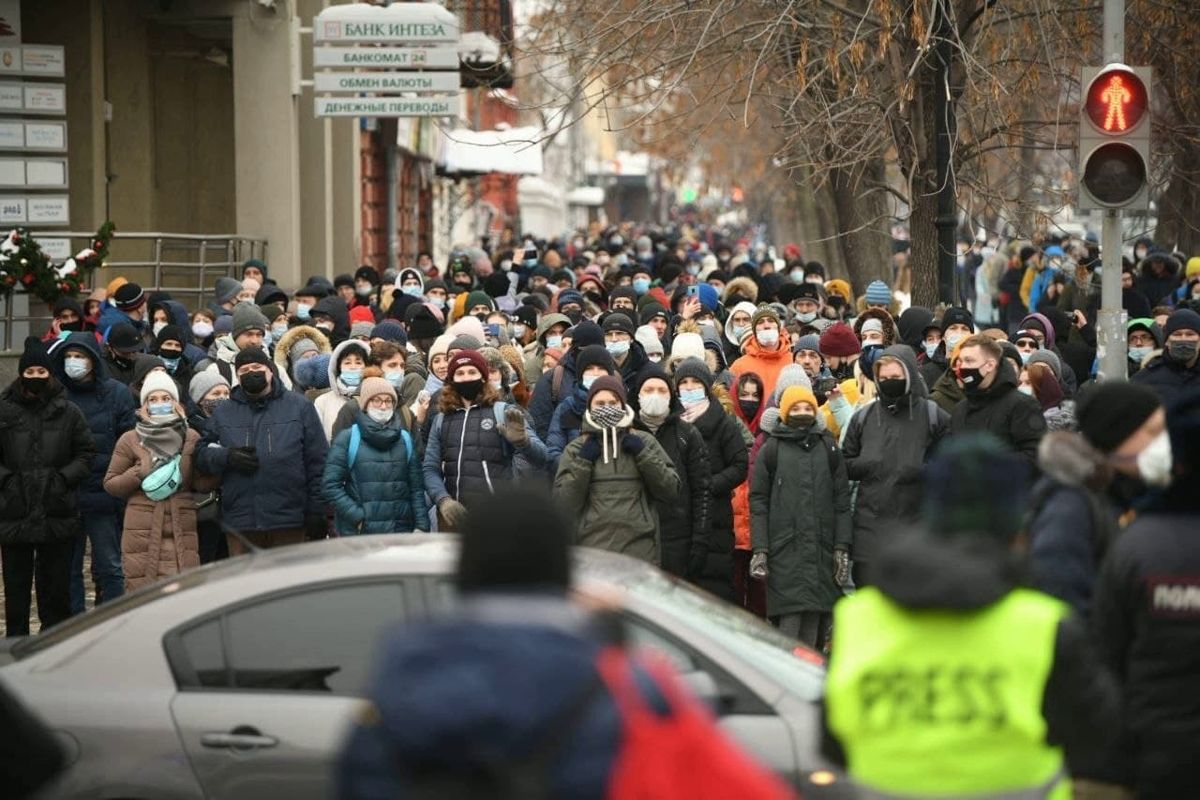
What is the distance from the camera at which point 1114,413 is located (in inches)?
228

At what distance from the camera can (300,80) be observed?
87.8 feet

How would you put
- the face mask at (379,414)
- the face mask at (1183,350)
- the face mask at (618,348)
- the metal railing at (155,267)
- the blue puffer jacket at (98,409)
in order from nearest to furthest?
the face mask at (379,414), the blue puffer jacket at (98,409), the face mask at (1183,350), the face mask at (618,348), the metal railing at (155,267)

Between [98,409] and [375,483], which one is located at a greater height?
[98,409]

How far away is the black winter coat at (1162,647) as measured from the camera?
5.35m

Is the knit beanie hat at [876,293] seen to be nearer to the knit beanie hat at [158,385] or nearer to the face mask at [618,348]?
the face mask at [618,348]

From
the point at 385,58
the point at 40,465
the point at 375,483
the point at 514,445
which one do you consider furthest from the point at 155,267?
the point at 514,445

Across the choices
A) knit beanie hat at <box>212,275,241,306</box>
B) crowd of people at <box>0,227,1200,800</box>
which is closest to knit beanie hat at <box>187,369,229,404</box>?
crowd of people at <box>0,227,1200,800</box>

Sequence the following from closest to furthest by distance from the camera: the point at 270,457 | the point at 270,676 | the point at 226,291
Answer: the point at 270,676, the point at 270,457, the point at 226,291

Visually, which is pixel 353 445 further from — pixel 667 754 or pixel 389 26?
pixel 389 26

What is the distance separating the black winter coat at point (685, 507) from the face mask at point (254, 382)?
6.57ft

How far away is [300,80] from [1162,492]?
73.1 ft

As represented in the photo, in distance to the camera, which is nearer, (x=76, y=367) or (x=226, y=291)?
(x=76, y=367)

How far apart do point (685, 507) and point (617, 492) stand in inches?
27.6

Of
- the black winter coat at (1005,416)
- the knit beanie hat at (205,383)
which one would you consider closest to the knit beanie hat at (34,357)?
the knit beanie hat at (205,383)
